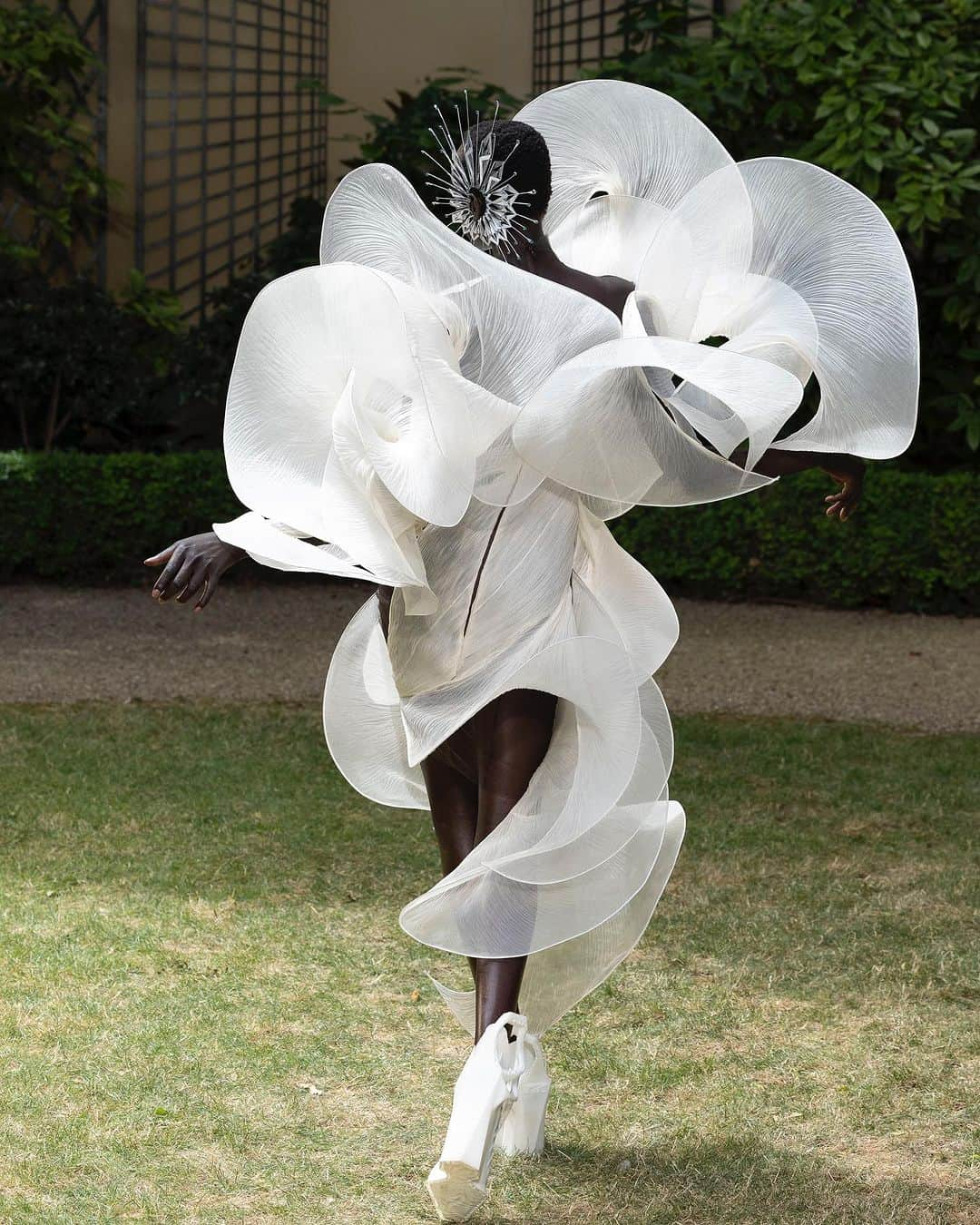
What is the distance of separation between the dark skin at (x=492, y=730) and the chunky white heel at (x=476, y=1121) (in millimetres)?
92

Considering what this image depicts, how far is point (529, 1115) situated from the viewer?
270cm

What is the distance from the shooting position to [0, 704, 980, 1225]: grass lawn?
2.62 m

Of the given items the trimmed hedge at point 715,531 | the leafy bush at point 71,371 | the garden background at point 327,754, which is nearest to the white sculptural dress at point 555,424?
the garden background at point 327,754

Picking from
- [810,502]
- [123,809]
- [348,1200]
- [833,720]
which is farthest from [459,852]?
[810,502]

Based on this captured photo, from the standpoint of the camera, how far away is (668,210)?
105 inches

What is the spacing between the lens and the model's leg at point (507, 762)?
253cm

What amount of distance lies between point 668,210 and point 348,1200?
6.04ft

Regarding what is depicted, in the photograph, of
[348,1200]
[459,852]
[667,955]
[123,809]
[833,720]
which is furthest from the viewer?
[833,720]

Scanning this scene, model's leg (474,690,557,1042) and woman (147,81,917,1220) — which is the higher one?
woman (147,81,917,1220)

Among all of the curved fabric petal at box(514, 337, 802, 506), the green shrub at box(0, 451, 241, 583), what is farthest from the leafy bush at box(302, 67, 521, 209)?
the curved fabric petal at box(514, 337, 802, 506)

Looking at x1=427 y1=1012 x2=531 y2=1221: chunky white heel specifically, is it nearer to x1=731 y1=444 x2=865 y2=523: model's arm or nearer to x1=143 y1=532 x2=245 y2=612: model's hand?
x1=143 y1=532 x2=245 y2=612: model's hand

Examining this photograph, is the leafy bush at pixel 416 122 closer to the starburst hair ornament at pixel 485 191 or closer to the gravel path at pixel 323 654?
the gravel path at pixel 323 654

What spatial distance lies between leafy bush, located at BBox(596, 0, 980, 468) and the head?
5960mm

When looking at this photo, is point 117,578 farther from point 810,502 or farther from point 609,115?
point 609,115
